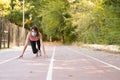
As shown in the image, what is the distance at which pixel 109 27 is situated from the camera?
110 ft

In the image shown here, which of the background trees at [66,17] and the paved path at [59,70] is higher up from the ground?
the background trees at [66,17]

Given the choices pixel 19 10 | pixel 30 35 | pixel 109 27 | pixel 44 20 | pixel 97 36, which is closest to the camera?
pixel 30 35

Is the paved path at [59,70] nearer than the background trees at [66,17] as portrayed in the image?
Yes

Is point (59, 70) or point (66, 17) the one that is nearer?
point (59, 70)

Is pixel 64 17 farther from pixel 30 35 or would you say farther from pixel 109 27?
pixel 30 35

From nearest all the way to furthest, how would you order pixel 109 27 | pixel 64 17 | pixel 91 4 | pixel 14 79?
pixel 14 79 → pixel 109 27 → pixel 91 4 → pixel 64 17

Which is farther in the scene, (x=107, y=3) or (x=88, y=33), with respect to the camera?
(x=88, y=33)

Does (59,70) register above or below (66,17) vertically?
below

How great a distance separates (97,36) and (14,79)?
35982mm

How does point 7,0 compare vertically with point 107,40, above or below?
above

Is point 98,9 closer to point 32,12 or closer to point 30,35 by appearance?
point 30,35

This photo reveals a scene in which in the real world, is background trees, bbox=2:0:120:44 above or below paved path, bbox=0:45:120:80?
above

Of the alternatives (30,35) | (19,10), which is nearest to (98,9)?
(30,35)

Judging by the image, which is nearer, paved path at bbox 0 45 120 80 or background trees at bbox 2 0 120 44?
paved path at bbox 0 45 120 80
